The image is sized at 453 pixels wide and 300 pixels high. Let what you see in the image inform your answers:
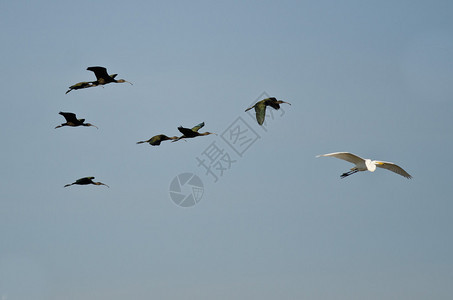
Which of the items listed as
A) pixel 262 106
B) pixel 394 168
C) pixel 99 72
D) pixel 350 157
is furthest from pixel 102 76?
pixel 394 168

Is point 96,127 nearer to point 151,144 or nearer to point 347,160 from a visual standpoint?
point 151,144

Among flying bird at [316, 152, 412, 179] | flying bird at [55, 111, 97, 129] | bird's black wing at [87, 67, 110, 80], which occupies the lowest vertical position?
flying bird at [316, 152, 412, 179]

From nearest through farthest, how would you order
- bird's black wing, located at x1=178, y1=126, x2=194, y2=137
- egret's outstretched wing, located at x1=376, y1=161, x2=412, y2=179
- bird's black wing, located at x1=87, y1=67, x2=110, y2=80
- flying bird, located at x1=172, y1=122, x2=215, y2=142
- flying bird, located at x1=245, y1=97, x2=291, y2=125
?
flying bird, located at x1=245, y1=97, x2=291, y2=125
bird's black wing, located at x1=87, y1=67, x2=110, y2=80
bird's black wing, located at x1=178, y1=126, x2=194, y2=137
flying bird, located at x1=172, y1=122, x2=215, y2=142
egret's outstretched wing, located at x1=376, y1=161, x2=412, y2=179

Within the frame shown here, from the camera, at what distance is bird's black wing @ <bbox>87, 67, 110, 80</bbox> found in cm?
6148

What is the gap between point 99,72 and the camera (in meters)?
61.9

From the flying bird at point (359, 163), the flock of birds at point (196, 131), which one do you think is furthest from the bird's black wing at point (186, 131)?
the flying bird at point (359, 163)

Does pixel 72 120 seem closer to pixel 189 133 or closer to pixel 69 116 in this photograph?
pixel 69 116

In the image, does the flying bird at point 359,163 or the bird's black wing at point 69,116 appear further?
the bird's black wing at point 69,116

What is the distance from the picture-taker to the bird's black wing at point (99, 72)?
2421 inches

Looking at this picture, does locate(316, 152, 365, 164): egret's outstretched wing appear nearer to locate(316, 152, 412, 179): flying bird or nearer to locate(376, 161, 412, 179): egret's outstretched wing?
locate(316, 152, 412, 179): flying bird

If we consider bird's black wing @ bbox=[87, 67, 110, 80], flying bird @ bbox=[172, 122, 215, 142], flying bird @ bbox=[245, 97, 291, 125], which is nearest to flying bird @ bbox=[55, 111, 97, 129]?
bird's black wing @ bbox=[87, 67, 110, 80]

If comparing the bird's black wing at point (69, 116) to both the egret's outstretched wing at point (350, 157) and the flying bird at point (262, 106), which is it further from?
the egret's outstretched wing at point (350, 157)

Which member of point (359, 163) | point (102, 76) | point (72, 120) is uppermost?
point (102, 76)

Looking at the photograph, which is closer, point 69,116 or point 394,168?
point 69,116
